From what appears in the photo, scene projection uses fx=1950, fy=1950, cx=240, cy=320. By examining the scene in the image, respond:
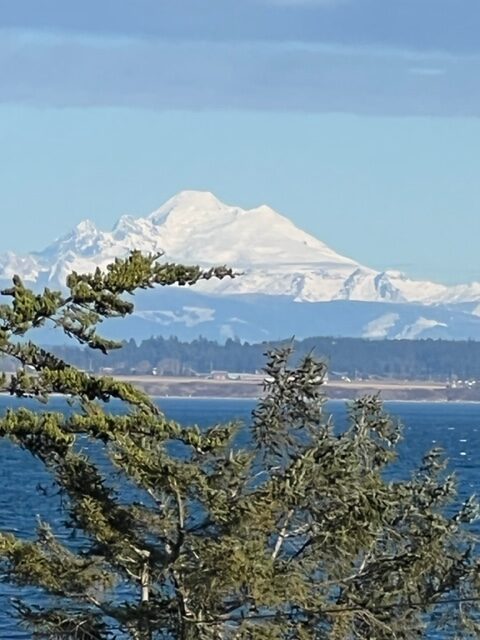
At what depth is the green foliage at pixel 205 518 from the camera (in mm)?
17125

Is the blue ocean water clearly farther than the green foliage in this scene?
Yes

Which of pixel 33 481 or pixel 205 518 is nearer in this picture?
pixel 205 518

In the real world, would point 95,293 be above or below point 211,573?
above

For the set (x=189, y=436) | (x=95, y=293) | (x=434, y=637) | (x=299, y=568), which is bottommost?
(x=434, y=637)

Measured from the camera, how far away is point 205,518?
59.3 feet

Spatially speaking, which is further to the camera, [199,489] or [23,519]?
[23,519]

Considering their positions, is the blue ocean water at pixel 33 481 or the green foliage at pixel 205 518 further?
the blue ocean water at pixel 33 481

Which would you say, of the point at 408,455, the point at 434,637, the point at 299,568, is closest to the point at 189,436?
the point at 299,568

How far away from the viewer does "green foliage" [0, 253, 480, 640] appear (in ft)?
56.2

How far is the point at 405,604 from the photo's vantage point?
62.8 ft

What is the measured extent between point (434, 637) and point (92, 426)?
12.2 meters

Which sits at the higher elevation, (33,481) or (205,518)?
(205,518)

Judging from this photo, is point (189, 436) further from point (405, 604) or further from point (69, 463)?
point (405, 604)

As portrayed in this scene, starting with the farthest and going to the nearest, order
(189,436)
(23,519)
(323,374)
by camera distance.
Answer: (23,519) < (323,374) < (189,436)
